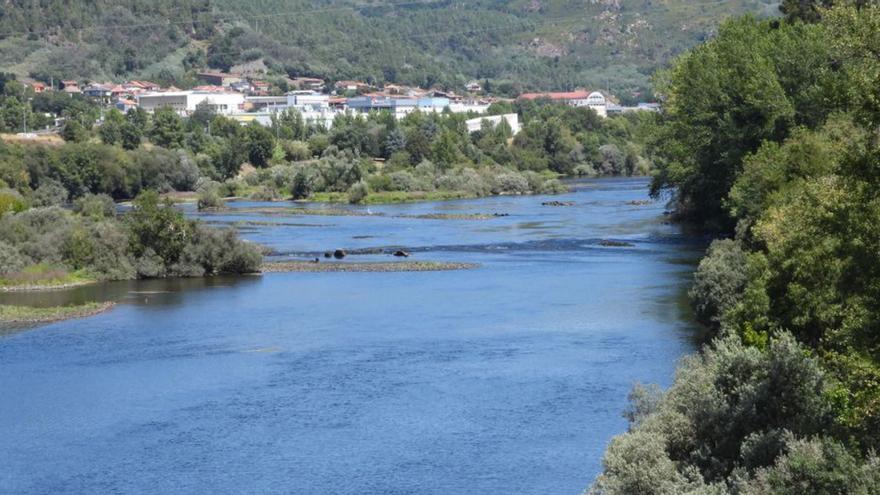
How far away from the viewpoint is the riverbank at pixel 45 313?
43938mm

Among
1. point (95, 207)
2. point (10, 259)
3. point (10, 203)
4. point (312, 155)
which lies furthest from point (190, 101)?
point (10, 259)

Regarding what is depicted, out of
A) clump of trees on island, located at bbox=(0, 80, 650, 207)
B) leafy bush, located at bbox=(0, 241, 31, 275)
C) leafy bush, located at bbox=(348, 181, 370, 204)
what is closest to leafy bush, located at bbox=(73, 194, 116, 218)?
clump of trees on island, located at bbox=(0, 80, 650, 207)

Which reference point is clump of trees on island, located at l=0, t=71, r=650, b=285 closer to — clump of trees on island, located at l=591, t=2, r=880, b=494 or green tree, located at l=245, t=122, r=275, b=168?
green tree, located at l=245, t=122, r=275, b=168

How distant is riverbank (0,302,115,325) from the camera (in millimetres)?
43938

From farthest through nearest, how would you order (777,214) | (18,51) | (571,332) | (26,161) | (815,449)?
(18,51) → (26,161) → (571,332) → (777,214) → (815,449)

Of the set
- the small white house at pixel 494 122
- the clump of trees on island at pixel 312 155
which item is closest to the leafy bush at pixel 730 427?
the clump of trees on island at pixel 312 155

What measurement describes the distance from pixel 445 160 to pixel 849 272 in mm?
98430

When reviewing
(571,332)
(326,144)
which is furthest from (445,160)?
(571,332)

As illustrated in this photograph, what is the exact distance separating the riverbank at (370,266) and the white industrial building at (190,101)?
103039 millimetres

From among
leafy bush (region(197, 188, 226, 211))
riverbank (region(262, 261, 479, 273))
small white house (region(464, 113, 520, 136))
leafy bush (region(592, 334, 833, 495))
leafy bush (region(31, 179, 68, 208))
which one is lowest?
riverbank (region(262, 261, 479, 273))

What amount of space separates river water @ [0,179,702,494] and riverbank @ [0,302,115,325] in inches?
35.2

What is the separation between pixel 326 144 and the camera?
405ft

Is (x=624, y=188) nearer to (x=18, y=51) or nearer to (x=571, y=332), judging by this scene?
(x=571, y=332)

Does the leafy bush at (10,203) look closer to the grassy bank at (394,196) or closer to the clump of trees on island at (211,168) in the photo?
the clump of trees on island at (211,168)
